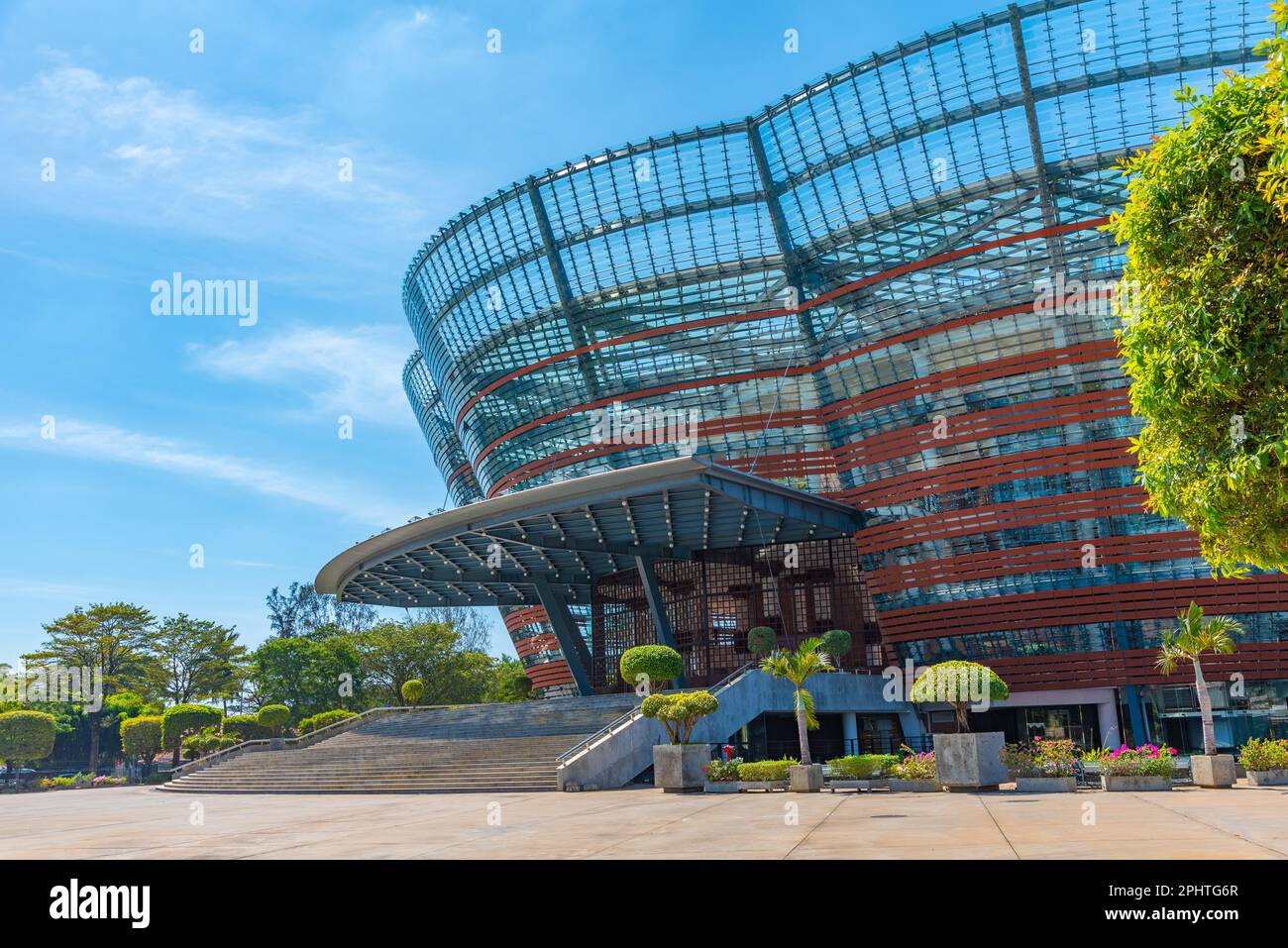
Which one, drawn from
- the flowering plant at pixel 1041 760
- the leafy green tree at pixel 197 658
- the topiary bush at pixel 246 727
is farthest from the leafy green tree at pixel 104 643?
the flowering plant at pixel 1041 760

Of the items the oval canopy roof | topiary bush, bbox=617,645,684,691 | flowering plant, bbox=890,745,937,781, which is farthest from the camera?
the oval canopy roof

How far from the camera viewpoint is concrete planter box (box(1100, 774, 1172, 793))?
2598 cm

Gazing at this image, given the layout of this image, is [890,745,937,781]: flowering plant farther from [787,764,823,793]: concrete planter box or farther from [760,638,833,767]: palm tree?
[760,638,833,767]: palm tree

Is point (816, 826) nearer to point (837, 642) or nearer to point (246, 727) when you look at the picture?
point (837, 642)

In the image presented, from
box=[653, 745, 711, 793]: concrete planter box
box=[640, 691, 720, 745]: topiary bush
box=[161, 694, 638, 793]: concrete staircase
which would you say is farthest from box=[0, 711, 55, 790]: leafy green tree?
box=[653, 745, 711, 793]: concrete planter box

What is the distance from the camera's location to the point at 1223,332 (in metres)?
13.1

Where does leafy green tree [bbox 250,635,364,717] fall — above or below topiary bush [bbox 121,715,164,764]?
above

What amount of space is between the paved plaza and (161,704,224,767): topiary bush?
3217cm

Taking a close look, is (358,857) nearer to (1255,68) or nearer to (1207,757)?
(1207,757)

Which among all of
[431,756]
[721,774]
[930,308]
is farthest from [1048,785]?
[930,308]

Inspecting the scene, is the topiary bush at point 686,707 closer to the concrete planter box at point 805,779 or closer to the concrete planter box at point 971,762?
→ the concrete planter box at point 805,779

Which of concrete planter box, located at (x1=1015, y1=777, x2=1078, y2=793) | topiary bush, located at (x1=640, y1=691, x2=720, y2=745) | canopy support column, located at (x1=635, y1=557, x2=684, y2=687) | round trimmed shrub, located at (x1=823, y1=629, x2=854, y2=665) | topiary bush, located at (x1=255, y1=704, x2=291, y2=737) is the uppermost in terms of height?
canopy support column, located at (x1=635, y1=557, x2=684, y2=687)
